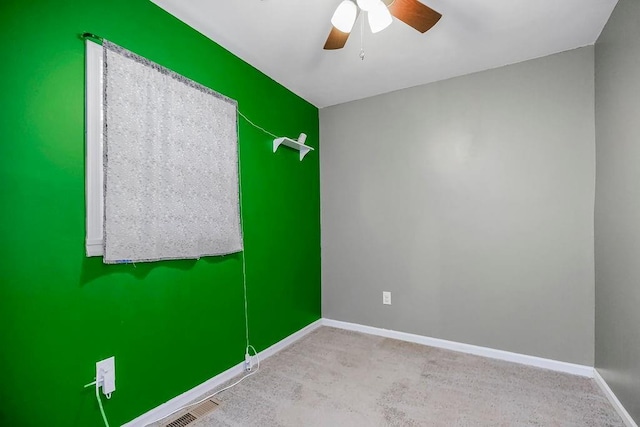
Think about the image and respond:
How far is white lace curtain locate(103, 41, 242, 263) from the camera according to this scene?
55.3 inches

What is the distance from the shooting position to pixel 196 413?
1656 mm

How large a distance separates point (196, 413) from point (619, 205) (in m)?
2.70

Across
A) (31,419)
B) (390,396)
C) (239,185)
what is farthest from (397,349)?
(31,419)

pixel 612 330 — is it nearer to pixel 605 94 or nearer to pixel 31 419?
pixel 605 94

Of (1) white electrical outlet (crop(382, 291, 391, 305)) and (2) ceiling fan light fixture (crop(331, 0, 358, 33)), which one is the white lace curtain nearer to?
(2) ceiling fan light fixture (crop(331, 0, 358, 33))

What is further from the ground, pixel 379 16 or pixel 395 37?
pixel 395 37

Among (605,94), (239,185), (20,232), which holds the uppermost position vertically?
(605,94)

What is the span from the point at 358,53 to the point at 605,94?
163 cm

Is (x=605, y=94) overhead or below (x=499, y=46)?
below

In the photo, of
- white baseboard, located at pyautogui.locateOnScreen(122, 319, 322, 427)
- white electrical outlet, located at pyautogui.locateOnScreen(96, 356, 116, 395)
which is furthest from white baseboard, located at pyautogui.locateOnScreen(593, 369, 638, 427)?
white electrical outlet, located at pyautogui.locateOnScreen(96, 356, 116, 395)

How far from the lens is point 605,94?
72.2 inches

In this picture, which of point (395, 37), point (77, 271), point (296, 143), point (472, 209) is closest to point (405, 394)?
point (472, 209)

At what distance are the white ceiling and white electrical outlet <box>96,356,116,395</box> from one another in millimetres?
1933

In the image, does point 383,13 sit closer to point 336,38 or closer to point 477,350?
point 336,38
